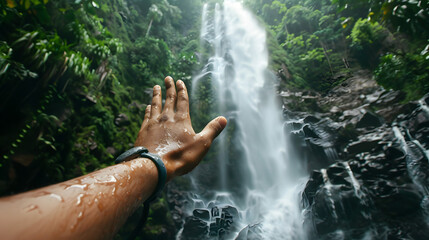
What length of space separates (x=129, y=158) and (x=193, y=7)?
20.3 metres

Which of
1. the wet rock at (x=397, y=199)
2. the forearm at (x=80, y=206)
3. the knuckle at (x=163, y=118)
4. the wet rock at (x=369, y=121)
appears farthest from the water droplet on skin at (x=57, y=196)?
the wet rock at (x=369, y=121)

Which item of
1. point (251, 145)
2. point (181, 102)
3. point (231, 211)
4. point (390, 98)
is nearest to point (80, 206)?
point (181, 102)

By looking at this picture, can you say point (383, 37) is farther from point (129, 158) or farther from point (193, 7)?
point (193, 7)

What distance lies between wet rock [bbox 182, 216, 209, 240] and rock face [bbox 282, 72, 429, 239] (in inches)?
123

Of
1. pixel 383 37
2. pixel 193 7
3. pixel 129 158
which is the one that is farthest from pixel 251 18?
pixel 129 158

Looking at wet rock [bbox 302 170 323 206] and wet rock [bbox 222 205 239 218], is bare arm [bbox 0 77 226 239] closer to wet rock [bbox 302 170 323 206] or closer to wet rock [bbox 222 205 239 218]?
wet rock [bbox 302 170 323 206]

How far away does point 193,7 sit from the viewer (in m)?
18.2

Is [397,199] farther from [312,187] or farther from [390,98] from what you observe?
[390,98]

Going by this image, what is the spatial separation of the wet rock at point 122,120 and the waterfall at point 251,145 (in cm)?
377

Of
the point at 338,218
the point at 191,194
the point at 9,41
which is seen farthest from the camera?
the point at 191,194

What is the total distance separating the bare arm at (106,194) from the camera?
24.0 inches

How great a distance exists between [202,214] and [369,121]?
6.51 m

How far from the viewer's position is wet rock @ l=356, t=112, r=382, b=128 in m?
6.15

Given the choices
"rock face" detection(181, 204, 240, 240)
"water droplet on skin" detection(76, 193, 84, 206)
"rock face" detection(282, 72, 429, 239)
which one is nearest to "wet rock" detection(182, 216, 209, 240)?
"rock face" detection(181, 204, 240, 240)
